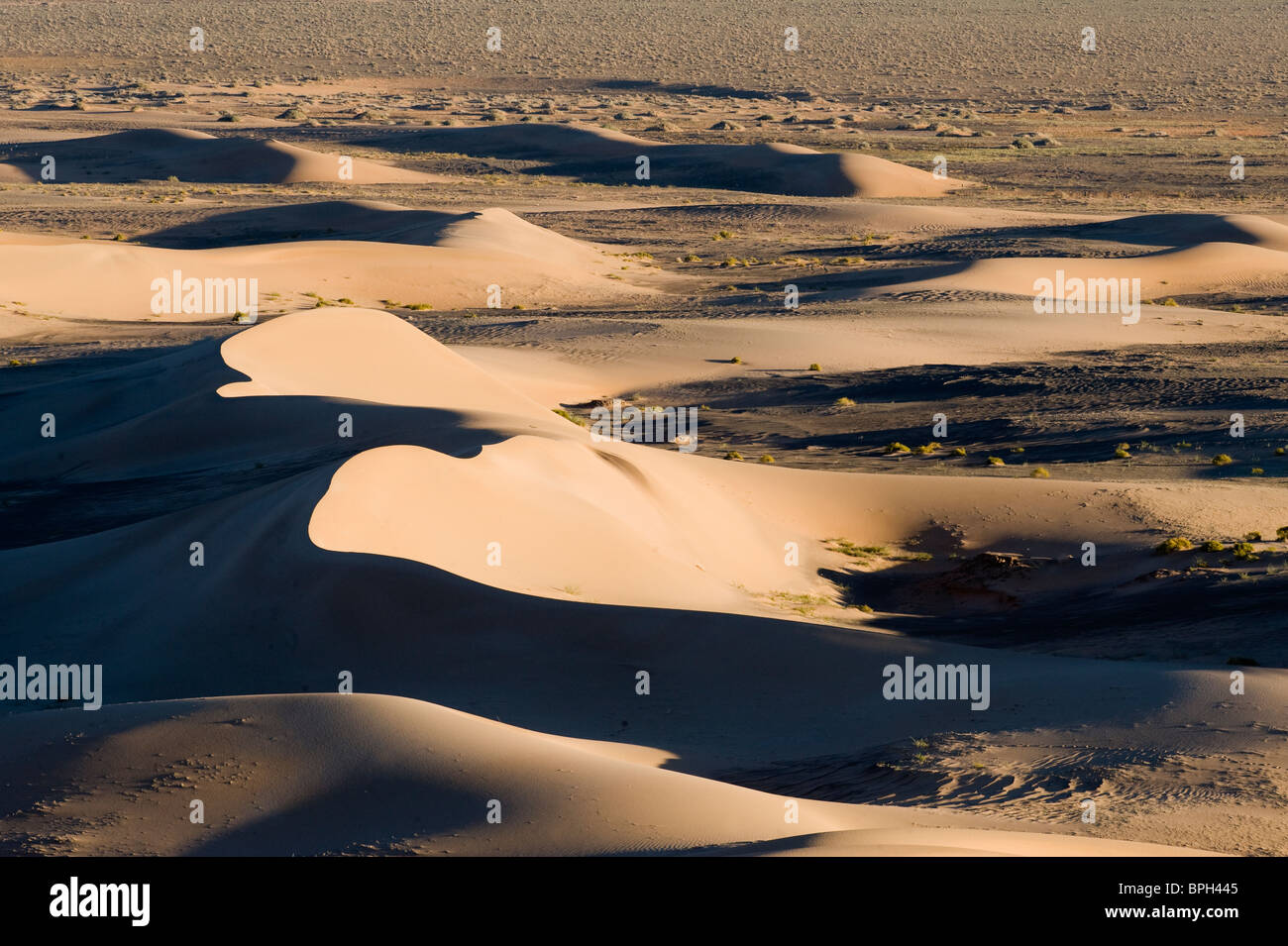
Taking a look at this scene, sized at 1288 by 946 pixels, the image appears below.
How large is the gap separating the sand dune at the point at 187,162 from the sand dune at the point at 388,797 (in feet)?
139

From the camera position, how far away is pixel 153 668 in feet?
35.5

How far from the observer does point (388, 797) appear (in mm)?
6672

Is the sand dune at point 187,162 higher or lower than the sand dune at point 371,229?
higher

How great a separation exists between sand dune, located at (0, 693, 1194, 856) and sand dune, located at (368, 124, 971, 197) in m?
41.2

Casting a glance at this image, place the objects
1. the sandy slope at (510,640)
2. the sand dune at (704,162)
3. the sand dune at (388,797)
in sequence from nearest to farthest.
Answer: the sand dune at (388,797) → the sandy slope at (510,640) → the sand dune at (704,162)

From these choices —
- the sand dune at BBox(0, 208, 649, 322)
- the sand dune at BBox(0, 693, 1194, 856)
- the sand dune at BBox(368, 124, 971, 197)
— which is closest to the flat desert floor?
the sand dune at BBox(0, 693, 1194, 856)

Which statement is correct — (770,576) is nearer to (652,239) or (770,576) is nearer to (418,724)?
(418,724)

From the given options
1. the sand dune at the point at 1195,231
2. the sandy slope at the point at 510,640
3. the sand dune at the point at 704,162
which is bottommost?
the sandy slope at the point at 510,640

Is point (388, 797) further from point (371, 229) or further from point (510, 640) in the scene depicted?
point (371, 229)

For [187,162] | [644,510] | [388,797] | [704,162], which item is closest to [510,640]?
[388,797]

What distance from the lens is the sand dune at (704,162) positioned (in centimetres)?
4738

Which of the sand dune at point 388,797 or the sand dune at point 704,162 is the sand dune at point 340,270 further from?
the sand dune at point 388,797

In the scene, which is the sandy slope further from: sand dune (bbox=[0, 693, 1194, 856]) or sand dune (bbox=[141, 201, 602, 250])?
sand dune (bbox=[141, 201, 602, 250])

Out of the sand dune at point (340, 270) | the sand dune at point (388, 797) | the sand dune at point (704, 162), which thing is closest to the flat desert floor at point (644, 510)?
the sand dune at point (388, 797)
